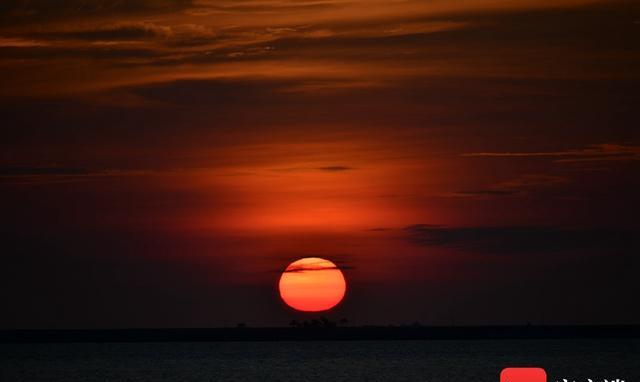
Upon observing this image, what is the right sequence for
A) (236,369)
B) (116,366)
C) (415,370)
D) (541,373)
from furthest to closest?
(116,366) → (236,369) → (415,370) → (541,373)

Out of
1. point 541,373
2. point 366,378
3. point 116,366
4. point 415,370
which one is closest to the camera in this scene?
point 541,373

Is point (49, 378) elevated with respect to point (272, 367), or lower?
lower

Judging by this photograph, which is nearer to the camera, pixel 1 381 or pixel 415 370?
pixel 1 381

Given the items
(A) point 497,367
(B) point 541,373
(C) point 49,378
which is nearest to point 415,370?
(A) point 497,367

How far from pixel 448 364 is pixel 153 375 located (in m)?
39.8

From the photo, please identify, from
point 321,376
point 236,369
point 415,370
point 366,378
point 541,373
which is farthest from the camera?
point 236,369

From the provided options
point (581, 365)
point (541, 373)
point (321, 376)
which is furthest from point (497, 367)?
point (541, 373)

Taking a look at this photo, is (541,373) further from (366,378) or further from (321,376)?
(321,376)

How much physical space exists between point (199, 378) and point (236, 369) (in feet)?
78.7

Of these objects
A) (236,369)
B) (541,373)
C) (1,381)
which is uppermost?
(236,369)

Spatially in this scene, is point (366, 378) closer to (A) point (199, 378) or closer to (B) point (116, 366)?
(A) point (199, 378)

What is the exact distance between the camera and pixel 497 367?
438ft

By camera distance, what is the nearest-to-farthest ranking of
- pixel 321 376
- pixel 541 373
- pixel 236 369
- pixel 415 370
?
→ 1. pixel 541 373
2. pixel 321 376
3. pixel 415 370
4. pixel 236 369

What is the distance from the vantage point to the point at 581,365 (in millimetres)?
131875
